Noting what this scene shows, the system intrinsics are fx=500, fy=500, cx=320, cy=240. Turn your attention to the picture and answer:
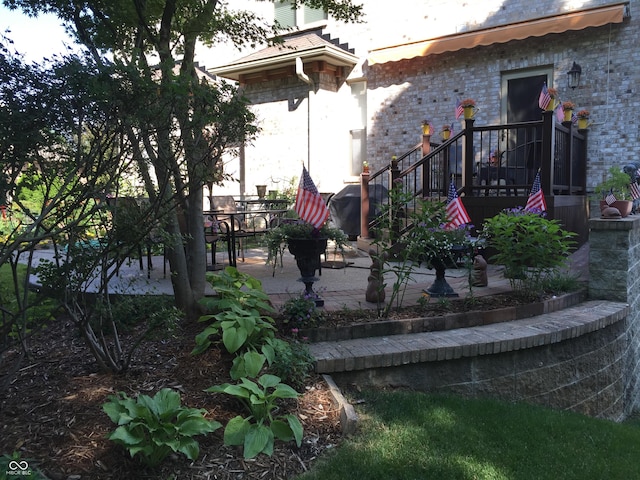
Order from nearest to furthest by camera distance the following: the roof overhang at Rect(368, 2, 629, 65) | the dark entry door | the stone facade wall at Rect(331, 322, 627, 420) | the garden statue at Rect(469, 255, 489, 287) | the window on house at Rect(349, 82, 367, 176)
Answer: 1. the stone facade wall at Rect(331, 322, 627, 420)
2. the garden statue at Rect(469, 255, 489, 287)
3. the roof overhang at Rect(368, 2, 629, 65)
4. the dark entry door
5. the window on house at Rect(349, 82, 367, 176)

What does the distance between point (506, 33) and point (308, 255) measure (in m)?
7.66

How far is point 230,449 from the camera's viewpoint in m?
2.60

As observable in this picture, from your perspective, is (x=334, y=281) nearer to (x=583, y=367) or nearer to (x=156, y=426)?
(x=583, y=367)

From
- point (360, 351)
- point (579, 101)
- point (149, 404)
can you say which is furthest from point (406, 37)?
point (149, 404)

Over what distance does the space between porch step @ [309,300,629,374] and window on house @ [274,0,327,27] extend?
1060 cm

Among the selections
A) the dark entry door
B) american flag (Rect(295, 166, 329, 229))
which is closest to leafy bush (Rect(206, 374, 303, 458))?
american flag (Rect(295, 166, 329, 229))

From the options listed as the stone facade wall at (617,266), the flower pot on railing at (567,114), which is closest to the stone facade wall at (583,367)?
the stone facade wall at (617,266)

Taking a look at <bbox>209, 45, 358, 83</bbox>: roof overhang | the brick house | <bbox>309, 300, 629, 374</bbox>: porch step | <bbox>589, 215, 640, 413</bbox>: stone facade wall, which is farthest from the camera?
<bbox>209, 45, 358, 83</bbox>: roof overhang

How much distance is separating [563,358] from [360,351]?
1.96 metres

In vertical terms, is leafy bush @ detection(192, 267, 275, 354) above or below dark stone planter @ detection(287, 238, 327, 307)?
below

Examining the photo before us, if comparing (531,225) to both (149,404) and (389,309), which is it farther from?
(149,404)

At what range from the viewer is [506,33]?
966 cm

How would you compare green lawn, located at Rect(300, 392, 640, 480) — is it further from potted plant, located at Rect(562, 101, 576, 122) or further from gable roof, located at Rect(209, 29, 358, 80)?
gable roof, located at Rect(209, 29, 358, 80)

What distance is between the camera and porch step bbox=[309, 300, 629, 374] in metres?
3.49
